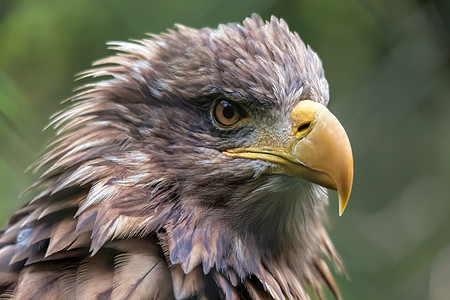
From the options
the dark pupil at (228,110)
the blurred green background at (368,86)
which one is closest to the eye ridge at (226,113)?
the dark pupil at (228,110)

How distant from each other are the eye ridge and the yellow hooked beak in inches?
3.5

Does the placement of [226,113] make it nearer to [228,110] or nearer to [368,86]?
[228,110]

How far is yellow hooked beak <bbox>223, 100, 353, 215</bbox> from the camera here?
1474 millimetres

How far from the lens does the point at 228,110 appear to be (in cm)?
161

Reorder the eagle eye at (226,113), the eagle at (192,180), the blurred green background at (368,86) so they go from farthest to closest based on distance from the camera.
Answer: the blurred green background at (368,86)
the eagle eye at (226,113)
the eagle at (192,180)

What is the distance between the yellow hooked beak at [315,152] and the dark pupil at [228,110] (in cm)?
11

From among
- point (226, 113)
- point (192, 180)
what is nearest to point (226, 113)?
point (226, 113)

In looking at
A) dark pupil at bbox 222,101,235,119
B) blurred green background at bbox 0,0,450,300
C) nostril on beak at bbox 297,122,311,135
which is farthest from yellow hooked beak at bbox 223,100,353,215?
blurred green background at bbox 0,0,450,300

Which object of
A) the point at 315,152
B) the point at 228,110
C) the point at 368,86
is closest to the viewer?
the point at 315,152

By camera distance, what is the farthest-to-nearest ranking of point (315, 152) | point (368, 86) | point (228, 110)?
1. point (368, 86)
2. point (228, 110)
3. point (315, 152)

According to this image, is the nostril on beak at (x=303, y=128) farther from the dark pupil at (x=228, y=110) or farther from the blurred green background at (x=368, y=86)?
the blurred green background at (x=368, y=86)

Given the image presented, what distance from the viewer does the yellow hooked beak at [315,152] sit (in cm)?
147

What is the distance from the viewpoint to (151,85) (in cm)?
172

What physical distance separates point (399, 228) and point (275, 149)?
1.88m
